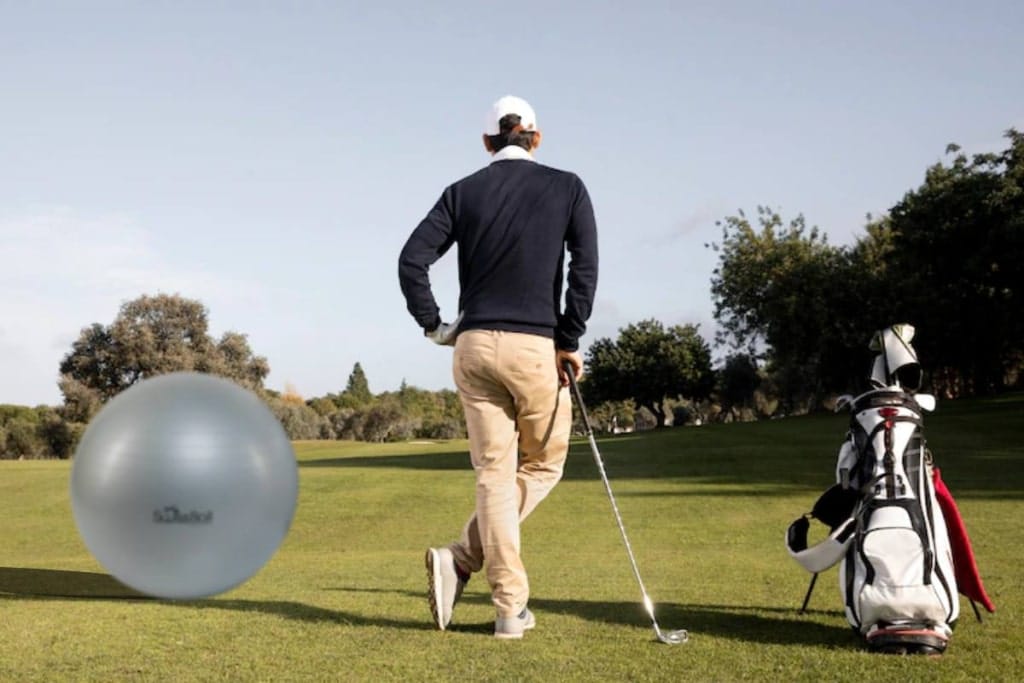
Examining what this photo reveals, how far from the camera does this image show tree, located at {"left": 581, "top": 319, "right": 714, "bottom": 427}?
71938 mm

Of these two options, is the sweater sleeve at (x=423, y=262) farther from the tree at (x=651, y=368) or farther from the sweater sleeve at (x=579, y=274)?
the tree at (x=651, y=368)

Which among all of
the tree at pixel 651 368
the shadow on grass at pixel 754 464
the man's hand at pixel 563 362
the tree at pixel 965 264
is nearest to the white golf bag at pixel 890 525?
the man's hand at pixel 563 362

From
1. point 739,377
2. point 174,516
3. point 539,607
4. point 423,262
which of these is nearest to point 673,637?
point 539,607

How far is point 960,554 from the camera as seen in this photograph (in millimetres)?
6387

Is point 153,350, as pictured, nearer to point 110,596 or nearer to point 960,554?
point 110,596

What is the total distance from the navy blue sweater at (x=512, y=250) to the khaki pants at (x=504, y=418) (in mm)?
124

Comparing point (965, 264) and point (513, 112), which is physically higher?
point (965, 264)

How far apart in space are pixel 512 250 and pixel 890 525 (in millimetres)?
2471

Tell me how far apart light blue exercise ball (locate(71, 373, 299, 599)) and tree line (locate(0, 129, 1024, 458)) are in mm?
41879

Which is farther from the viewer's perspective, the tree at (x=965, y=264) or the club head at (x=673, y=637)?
the tree at (x=965, y=264)

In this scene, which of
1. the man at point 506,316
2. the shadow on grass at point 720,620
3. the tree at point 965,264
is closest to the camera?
the man at point 506,316

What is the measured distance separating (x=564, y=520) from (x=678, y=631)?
9894 millimetres

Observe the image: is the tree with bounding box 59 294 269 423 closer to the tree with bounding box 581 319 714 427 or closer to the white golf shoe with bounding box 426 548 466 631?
the tree with bounding box 581 319 714 427

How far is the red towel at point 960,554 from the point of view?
6.35 meters
